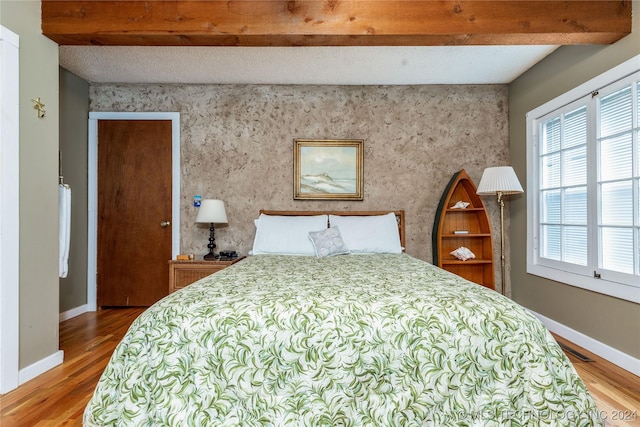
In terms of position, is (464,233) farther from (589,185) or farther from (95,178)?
(95,178)

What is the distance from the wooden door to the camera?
392 centimetres

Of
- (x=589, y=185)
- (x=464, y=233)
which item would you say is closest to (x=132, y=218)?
(x=464, y=233)

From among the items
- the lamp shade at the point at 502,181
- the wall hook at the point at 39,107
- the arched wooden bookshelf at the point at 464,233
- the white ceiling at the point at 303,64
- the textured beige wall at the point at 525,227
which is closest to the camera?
the wall hook at the point at 39,107

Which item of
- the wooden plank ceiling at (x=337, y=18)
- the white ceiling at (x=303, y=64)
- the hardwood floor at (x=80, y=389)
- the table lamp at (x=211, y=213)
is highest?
the white ceiling at (x=303, y=64)

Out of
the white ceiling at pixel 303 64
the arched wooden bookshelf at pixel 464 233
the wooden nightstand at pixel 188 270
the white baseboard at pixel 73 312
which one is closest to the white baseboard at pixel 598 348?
the arched wooden bookshelf at pixel 464 233

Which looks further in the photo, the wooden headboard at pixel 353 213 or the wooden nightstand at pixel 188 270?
the wooden headboard at pixel 353 213

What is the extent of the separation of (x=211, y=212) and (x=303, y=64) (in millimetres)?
A: 1651

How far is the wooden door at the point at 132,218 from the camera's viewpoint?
392cm

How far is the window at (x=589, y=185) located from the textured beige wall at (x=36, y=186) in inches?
149

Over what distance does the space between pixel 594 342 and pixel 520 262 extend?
1161 mm

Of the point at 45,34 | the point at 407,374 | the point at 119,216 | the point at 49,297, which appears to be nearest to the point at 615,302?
the point at 407,374

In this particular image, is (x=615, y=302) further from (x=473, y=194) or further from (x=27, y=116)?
(x=27, y=116)

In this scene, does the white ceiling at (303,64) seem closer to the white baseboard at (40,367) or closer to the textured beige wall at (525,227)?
the textured beige wall at (525,227)

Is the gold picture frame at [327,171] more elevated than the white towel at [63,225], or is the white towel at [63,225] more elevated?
the gold picture frame at [327,171]
